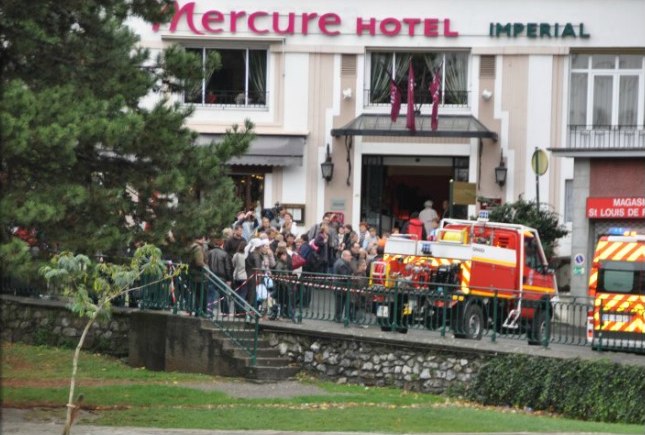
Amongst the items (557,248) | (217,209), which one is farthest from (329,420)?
(557,248)

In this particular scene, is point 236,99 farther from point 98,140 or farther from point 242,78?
point 98,140

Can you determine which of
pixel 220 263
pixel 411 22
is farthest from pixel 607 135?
pixel 220 263

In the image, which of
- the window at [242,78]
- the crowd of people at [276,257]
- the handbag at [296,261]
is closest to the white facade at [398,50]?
the window at [242,78]

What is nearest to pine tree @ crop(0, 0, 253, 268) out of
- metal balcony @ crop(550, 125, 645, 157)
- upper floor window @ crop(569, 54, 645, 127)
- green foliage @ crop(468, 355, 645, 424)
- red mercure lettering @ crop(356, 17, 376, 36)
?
green foliage @ crop(468, 355, 645, 424)

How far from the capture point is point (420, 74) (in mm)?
43312

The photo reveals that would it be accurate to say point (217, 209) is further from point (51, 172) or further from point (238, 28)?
point (238, 28)

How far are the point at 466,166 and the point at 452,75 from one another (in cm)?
250

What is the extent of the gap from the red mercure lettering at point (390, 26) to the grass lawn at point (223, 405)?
1620 cm

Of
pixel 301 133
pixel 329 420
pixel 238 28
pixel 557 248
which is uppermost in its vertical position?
pixel 238 28

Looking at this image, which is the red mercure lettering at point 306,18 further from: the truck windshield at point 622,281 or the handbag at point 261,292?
the truck windshield at point 622,281

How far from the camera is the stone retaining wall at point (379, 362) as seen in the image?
2731 centimetres

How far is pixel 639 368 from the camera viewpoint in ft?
81.8

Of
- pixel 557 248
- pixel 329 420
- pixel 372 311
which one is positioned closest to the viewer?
pixel 329 420

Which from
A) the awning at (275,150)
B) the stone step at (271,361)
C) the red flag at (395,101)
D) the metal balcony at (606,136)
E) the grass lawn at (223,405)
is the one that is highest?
the red flag at (395,101)
